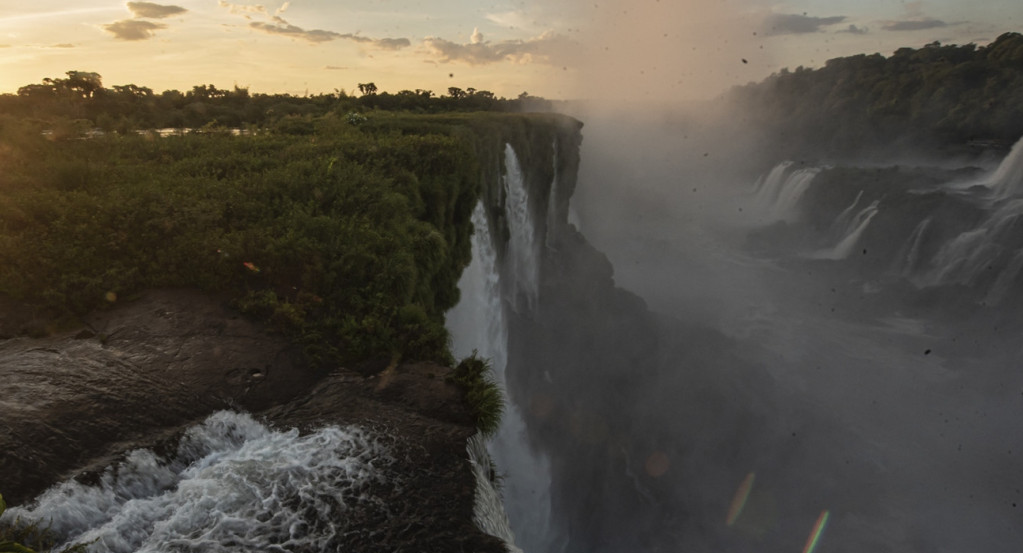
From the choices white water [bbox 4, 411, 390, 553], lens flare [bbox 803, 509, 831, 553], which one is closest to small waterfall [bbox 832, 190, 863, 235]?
lens flare [bbox 803, 509, 831, 553]

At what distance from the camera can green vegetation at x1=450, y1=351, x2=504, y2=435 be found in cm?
611

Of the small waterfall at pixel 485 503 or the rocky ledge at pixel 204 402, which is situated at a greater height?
the rocky ledge at pixel 204 402

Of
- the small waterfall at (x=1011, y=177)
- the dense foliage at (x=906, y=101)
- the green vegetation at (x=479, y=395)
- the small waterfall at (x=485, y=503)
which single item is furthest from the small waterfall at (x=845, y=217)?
the small waterfall at (x=485, y=503)

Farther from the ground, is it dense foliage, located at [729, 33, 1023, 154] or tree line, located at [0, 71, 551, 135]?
dense foliage, located at [729, 33, 1023, 154]

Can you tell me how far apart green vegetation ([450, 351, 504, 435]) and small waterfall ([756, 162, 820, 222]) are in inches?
1994

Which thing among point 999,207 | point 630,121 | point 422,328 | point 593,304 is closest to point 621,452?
point 593,304

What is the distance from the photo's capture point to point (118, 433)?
498 cm

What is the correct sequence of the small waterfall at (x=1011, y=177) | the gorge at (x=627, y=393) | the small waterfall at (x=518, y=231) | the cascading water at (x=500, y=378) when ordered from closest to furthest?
the gorge at (x=627, y=393)
the cascading water at (x=500, y=378)
the small waterfall at (x=518, y=231)
the small waterfall at (x=1011, y=177)

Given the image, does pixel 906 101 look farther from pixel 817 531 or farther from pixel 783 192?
pixel 817 531

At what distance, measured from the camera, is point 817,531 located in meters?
17.0

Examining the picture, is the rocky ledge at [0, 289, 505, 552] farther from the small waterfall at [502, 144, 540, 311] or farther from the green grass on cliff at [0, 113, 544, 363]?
the small waterfall at [502, 144, 540, 311]

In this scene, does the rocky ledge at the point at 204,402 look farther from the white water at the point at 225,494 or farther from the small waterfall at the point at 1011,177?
the small waterfall at the point at 1011,177

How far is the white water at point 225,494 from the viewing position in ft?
13.1

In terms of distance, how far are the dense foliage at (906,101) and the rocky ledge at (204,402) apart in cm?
6945
